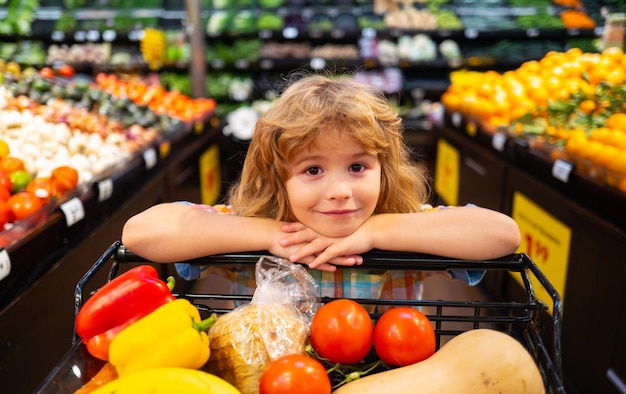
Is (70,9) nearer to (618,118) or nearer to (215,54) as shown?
(215,54)

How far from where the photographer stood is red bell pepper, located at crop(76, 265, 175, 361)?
2.88 ft

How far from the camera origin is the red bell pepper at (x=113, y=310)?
34.5 inches

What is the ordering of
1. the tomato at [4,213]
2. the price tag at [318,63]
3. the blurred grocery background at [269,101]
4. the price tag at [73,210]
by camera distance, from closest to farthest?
the tomato at [4,213] < the blurred grocery background at [269,101] < the price tag at [73,210] < the price tag at [318,63]

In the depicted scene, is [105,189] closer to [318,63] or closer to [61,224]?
[61,224]

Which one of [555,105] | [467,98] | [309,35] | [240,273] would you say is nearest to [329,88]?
[240,273]

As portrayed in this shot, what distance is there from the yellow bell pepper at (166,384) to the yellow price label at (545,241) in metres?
1.99

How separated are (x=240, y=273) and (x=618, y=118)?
6.52ft

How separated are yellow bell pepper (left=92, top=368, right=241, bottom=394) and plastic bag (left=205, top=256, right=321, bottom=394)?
10cm

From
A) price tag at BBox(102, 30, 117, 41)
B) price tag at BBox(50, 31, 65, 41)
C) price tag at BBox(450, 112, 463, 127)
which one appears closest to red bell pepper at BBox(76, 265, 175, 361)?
price tag at BBox(450, 112, 463, 127)

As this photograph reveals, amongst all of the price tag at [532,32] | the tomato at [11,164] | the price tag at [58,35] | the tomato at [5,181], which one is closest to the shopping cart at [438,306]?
the tomato at [5,181]

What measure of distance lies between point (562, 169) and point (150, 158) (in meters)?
2.35

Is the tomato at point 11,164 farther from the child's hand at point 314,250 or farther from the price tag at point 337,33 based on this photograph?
the price tag at point 337,33

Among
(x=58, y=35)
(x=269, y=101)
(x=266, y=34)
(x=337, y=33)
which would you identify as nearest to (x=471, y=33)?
(x=337, y=33)

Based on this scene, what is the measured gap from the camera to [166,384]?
706 millimetres
